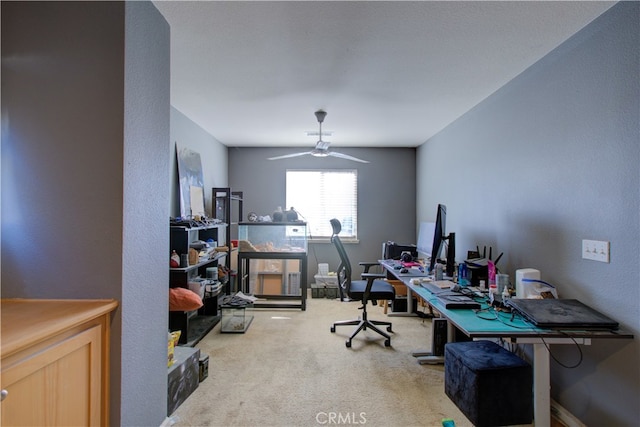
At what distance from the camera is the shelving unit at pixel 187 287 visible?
2.95m

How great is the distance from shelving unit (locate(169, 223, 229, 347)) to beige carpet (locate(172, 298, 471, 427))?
0.43 feet

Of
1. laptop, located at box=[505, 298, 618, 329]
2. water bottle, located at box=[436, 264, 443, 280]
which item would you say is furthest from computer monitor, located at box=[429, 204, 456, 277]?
laptop, located at box=[505, 298, 618, 329]

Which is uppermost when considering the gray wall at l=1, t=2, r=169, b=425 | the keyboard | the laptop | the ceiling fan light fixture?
the ceiling fan light fixture

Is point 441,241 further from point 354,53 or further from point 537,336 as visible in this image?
point 354,53

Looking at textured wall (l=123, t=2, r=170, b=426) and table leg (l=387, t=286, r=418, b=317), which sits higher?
textured wall (l=123, t=2, r=170, b=426)

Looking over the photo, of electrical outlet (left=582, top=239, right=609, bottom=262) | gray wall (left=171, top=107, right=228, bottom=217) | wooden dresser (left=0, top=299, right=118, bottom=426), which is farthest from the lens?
gray wall (left=171, top=107, right=228, bottom=217)

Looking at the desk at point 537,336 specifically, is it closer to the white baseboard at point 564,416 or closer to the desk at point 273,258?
the white baseboard at point 564,416

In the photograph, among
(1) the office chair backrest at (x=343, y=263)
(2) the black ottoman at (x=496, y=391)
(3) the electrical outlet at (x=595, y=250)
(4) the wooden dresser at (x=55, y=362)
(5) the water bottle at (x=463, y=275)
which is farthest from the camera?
(1) the office chair backrest at (x=343, y=263)

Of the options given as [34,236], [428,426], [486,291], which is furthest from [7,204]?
[486,291]

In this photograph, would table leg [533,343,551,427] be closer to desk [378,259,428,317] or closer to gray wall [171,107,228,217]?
desk [378,259,428,317]

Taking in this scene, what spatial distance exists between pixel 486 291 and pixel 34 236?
281 centimetres

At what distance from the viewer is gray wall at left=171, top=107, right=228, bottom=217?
345 cm

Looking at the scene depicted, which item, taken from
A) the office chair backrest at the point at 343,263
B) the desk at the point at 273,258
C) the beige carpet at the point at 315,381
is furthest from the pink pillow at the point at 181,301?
the desk at the point at 273,258

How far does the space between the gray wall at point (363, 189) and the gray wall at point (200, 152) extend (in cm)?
44
